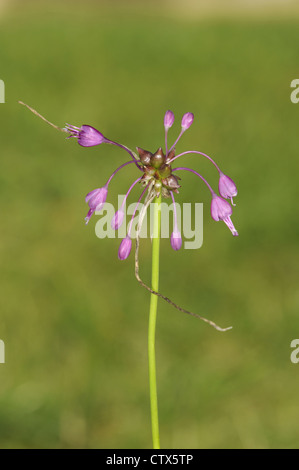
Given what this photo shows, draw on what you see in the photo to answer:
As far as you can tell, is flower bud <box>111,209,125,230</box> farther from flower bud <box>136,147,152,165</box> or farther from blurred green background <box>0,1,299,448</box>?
blurred green background <box>0,1,299,448</box>

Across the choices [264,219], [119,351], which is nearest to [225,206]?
[119,351]

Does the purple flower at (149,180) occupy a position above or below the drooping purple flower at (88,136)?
below

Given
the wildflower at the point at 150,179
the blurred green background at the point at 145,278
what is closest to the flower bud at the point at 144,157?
the wildflower at the point at 150,179

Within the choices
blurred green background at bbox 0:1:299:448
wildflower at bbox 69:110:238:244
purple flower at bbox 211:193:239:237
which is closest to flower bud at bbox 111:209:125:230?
wildflower at bbox 69:110:238:244

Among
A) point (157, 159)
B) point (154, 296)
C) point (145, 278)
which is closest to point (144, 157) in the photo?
point (157, 159)

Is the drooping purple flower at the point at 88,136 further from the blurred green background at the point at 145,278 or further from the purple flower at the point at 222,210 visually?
the blurred green background at the point at 145,278

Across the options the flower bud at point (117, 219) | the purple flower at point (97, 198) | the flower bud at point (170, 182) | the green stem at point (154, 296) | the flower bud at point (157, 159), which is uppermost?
the flower bud at point (157, 159)

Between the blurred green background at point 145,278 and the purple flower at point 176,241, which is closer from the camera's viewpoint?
the purple flower at point 176,241

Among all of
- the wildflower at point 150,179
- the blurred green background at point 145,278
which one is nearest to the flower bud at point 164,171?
the wildflower at point 150,179
